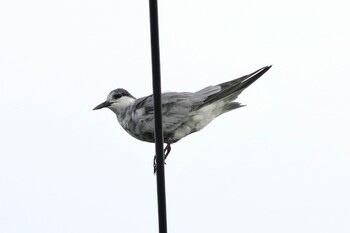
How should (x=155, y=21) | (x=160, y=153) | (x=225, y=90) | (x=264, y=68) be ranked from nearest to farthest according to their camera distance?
(x=155, y=21) → (x=160, y=153) → (x=264, y=68) → (x=225, y=90)

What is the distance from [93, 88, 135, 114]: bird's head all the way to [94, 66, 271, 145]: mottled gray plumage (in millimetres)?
901

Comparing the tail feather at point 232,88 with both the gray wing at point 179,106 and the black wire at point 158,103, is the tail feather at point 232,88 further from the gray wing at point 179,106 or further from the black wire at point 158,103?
the black wire at point 158,103

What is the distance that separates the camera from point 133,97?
10391mm

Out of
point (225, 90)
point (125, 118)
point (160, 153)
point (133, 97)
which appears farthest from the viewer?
point (133, 97)

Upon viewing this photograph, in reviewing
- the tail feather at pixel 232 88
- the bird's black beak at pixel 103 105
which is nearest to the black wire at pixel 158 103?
the tail feather at pixel 232 88

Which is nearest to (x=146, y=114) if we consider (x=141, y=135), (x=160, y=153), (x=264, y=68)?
(x=141, y=135)

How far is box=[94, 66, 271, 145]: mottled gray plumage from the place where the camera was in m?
8.71

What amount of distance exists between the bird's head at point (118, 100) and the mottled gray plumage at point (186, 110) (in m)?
0.90

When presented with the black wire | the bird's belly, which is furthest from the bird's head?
the black wire

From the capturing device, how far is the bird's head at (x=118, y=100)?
33.3 feet

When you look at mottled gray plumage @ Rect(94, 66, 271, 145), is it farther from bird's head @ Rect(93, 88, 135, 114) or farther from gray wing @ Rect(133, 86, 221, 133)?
bird's head @ Rect(93, 88, 135, 114)

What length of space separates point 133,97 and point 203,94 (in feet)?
5.72

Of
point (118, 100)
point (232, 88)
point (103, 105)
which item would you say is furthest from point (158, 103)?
point (103, 105)

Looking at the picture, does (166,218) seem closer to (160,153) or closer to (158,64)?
(160,153)
